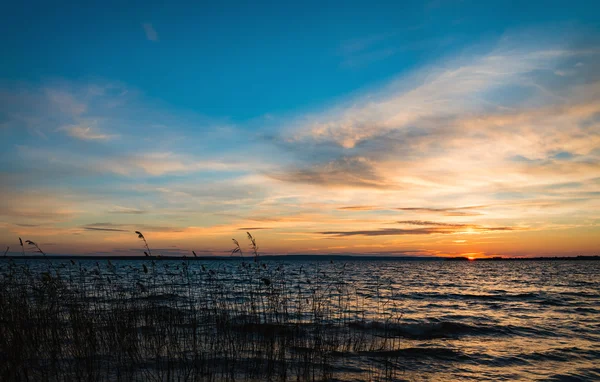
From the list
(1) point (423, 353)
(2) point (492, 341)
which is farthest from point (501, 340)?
(1) point (423, 353)

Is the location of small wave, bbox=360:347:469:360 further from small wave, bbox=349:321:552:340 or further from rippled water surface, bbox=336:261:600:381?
small wave, bbox=349:321:552:340

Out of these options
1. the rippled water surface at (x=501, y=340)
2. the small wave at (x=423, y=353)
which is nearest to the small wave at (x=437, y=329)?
the rippled water surface at (x=501, y=340)

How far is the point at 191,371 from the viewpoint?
983 centimetres

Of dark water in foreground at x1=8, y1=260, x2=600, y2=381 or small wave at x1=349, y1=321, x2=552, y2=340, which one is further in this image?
small wave at x1=349, y1=321, x2=552, y2=340

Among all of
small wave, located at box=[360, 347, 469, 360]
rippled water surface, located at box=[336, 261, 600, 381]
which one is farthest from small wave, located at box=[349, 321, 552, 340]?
small wave, located at box=[360, 347, 469, 360]

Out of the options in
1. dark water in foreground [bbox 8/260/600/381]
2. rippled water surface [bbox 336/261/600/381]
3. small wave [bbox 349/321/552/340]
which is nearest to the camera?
dark water in foreground [bbox 8/260/600/381]

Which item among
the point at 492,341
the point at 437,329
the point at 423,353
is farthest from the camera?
the point at 437,329

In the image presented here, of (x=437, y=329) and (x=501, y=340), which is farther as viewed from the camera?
(x=437, y=329)

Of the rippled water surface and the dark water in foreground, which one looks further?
the rippled water surface

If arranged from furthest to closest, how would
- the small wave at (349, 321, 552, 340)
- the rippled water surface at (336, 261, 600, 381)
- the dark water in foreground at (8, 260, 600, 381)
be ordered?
1. the small wave at (349, 321, 552, 340)
2. the rippled water surface at (336, 261, 600, 381)
3. the dark water in foreground at (8, 260, 600, 381)

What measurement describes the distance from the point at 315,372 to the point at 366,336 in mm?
5162

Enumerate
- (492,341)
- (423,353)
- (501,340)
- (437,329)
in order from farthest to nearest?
1. (437,329)
2. (501,340)
3. (492,341)
4. (423,353)

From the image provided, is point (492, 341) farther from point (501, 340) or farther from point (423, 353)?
point (423, 353)

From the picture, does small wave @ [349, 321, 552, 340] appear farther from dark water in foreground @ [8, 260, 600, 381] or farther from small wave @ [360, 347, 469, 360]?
small wave @ [360, 347, 469, 360]
